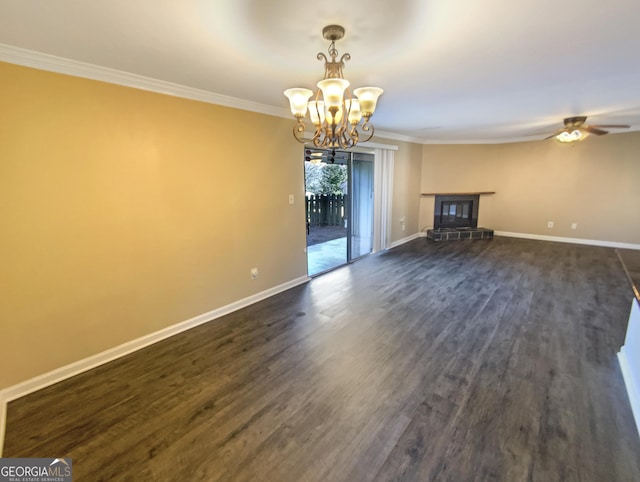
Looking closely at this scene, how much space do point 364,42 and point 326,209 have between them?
664cm

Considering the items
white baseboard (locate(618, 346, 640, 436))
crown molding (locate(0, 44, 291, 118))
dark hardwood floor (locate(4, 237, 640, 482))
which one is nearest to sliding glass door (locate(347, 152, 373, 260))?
dark hardwood floor (locate(4, 237, 640, 482))

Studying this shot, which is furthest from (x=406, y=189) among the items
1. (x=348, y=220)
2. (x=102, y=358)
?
(x=102, y=358)

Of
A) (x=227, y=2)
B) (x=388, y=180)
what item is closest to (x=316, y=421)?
(x=227, y=2)

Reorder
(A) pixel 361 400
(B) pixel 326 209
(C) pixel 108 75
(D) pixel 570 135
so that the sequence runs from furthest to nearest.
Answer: (B) pixel 326 209, (D) pixel 570 135, (C) pixel 108 75, (A) pixel 361 400

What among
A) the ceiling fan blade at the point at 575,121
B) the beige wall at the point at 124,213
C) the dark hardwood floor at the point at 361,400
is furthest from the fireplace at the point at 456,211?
the beige wall at the point at 124,213

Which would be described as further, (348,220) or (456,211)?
(456,211)

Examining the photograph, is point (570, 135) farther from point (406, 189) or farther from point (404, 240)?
point (404, 240)

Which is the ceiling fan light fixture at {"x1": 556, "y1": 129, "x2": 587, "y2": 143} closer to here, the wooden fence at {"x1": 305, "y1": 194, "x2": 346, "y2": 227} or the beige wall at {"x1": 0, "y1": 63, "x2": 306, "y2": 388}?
the beige wall at {"x1": 0, "y1": 63, "x2": 306, "y2": 388}

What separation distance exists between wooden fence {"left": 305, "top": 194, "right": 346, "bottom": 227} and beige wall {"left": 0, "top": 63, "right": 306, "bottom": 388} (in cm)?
480

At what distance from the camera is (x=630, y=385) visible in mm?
2096

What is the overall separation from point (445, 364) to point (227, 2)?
2853 mm

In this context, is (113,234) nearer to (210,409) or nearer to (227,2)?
(210,409)

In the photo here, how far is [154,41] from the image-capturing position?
5.99 feet

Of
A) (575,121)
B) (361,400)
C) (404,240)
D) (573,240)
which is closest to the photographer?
(361,400)
